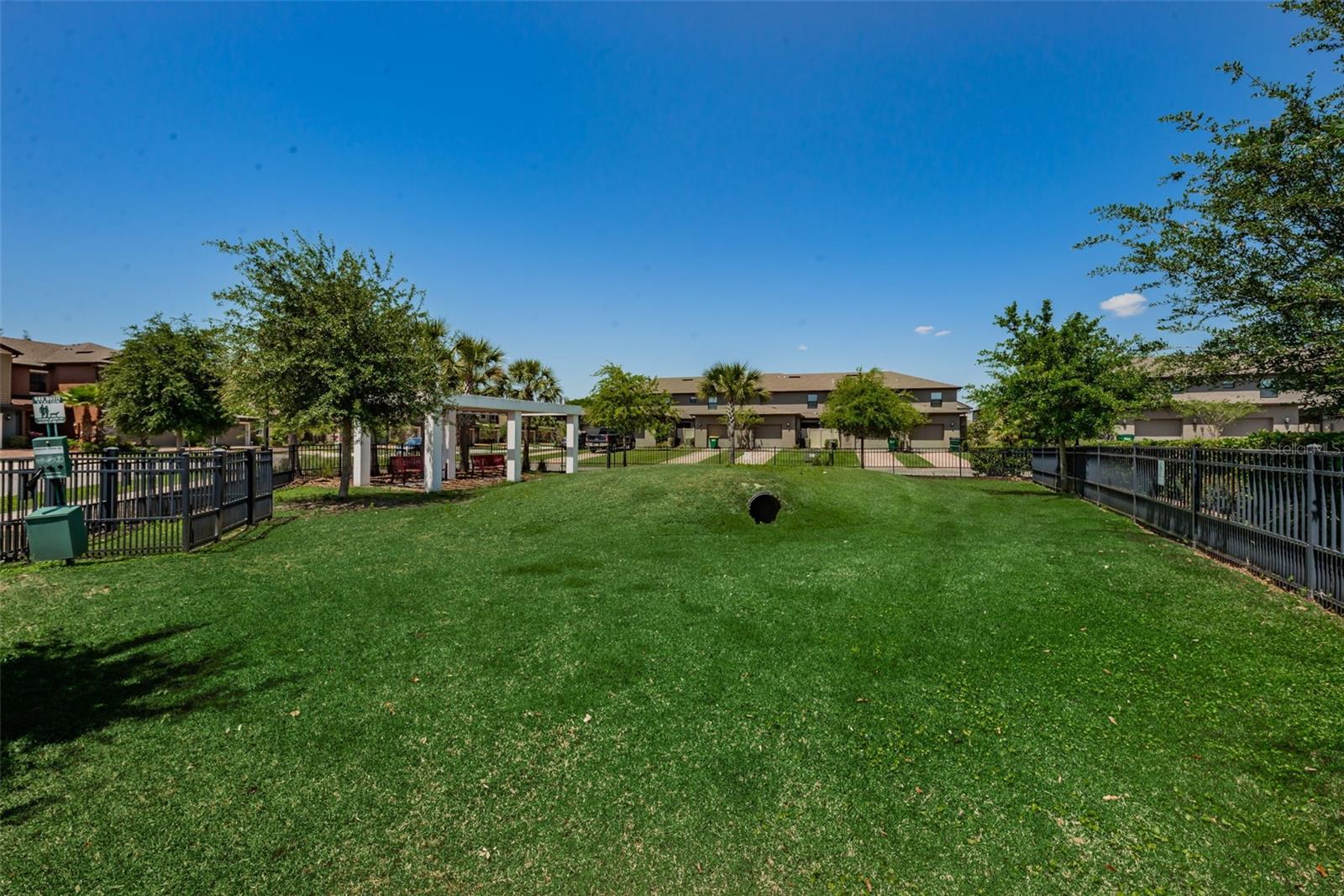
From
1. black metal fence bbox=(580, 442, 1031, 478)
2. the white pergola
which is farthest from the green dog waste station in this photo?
black metal fence bbox=(580, 442, 1031, 478)

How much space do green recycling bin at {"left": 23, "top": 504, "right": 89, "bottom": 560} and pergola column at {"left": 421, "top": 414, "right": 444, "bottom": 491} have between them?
1115 centimetres

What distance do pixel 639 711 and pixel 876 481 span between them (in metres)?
15.4

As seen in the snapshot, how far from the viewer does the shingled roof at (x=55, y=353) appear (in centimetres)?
4200

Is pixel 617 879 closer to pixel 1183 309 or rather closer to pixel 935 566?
pixel 935 566

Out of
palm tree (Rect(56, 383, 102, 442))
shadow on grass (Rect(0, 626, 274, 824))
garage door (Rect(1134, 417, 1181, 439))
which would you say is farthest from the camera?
garage door (Rect(1134, 417, 1181, 439))

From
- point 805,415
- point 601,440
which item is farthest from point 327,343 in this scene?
point 805,415

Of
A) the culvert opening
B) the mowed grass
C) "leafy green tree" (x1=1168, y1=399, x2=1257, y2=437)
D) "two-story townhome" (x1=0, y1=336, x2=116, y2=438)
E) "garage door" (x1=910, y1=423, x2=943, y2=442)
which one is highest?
"two-story townhome" (x1=0, y1=336, x2=116, y2=438)

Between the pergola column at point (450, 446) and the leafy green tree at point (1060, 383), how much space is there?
19153 millimetres

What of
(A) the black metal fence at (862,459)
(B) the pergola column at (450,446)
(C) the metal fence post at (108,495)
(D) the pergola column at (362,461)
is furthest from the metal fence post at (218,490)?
(A) the black metal fence at (862,459)

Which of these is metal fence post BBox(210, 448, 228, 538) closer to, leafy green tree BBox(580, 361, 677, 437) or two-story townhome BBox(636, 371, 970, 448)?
leafy green tree BBox(580, 361, 677, 437)

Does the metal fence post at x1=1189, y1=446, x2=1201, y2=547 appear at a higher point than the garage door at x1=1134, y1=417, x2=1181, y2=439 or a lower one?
lower

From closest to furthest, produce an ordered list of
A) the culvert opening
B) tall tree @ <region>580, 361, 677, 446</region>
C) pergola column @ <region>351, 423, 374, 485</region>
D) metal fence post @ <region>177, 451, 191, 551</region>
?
metal fence post @ <region>177, 451, 191, 551</region> → the culvert opening → pergola column @ <region>351, 423, 374, 485</region> → tall tree @ <region>580, 361, 677, 446</region>

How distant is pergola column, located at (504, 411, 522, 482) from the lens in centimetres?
2281

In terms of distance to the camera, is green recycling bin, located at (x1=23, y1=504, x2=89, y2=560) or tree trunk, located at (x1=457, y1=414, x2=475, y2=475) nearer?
green recycling bin, located at (x1=23, y1=504, x2=89, y2=560)
